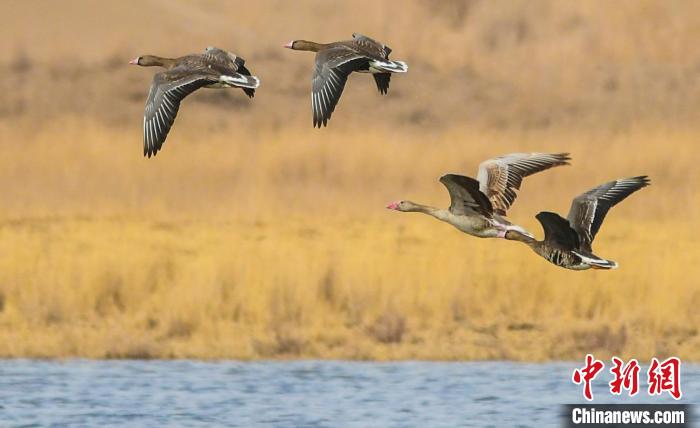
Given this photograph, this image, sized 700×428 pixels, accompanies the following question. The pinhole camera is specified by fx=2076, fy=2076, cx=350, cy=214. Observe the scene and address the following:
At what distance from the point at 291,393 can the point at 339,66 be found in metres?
5.63

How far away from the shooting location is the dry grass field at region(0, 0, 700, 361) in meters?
22.4

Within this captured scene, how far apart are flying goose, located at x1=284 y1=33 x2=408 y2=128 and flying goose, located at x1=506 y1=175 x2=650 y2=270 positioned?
1622mm

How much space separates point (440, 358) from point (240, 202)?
7.69 meters

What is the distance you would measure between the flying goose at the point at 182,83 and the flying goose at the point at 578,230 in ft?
8.02

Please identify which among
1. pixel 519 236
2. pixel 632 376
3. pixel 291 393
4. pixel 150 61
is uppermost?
pixel 150 61

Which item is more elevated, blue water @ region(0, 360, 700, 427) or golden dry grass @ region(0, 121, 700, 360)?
golden dry grass @ region(0, 121, 700, 360)

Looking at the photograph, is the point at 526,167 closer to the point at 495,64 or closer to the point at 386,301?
the point at 386,301

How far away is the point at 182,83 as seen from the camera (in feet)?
51.9

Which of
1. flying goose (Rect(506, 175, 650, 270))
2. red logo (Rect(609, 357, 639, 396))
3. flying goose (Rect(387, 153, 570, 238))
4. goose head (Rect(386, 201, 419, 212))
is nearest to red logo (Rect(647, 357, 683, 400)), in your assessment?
red logo (Rect(609, 357, 639, 396))

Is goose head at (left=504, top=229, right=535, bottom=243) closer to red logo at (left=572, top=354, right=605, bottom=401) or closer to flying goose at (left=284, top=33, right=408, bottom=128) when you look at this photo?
flying goose at (left=284, top=33, right=408, bottom=128)

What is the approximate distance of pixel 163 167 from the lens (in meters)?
31.3

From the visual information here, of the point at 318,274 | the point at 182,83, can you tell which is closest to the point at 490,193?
the point at 182,83

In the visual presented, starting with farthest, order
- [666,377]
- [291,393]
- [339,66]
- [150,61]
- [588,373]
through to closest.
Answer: [588,373]
[666,377]
[291,393]
[150,61]
[339,66]

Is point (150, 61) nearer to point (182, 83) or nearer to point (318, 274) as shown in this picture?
point (182, 83)
